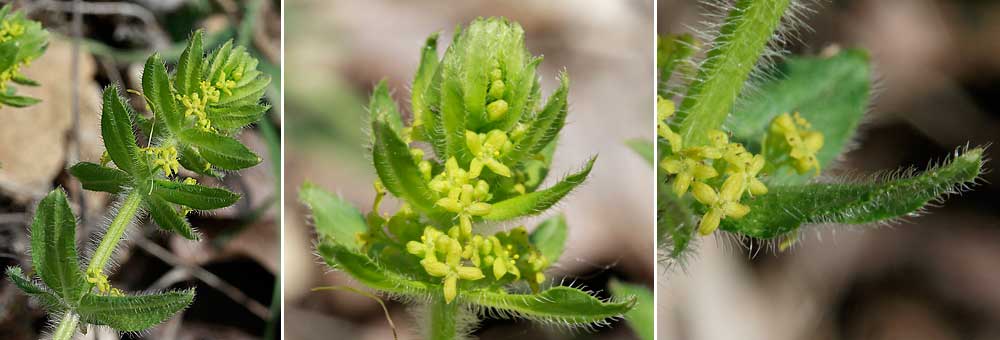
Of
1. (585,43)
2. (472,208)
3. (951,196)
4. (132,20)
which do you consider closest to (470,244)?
(472,208)

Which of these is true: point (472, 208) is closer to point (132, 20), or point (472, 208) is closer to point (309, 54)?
point (309, 54)

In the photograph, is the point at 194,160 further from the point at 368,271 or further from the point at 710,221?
the point at 710,221

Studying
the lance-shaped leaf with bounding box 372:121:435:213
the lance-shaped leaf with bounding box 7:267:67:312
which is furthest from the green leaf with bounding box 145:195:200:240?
the lance-shaped leaf with bounding box 372:121:435:213

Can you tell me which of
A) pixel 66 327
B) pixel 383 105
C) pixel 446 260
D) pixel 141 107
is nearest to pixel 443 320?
pixel 446 260

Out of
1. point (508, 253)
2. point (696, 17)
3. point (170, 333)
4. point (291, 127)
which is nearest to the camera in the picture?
point (508, 253)

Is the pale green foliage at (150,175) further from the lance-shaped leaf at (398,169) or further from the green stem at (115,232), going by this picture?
the lance-shaped leaf at (398,169)

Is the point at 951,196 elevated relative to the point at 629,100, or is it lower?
lower
